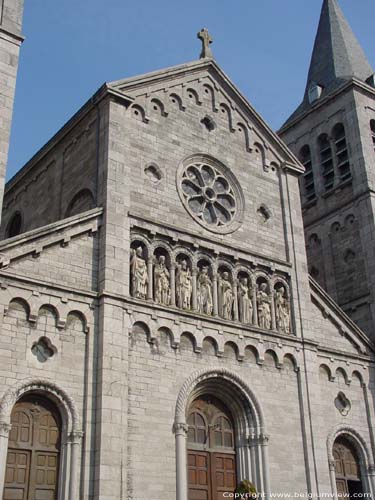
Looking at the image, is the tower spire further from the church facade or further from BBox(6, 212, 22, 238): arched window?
BBox(6, 212, 22, 238): arched window

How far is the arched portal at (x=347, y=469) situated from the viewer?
2042 centimetres

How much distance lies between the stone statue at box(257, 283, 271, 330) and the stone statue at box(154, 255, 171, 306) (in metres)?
3.28

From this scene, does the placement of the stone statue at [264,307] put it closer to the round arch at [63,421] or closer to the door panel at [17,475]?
the round arch at [63,421]

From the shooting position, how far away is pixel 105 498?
1490cm

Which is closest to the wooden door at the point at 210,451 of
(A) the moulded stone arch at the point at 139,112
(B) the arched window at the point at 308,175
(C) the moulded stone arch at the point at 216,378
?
(C) the moulded stone arch at the point at 216,378

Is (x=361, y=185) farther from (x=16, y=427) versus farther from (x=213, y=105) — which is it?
(x=16, y=427)

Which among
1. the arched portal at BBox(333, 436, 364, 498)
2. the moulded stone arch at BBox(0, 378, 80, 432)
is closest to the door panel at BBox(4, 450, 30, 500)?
the moulded stone arch at BBox(0, 378, 80, 432)

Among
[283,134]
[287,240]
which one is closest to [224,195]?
[287,240]

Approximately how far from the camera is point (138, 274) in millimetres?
18047

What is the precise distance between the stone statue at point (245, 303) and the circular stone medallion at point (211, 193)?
5.60 feet

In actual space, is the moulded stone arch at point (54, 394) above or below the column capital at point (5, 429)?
above

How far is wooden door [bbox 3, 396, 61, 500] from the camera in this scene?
14742mm

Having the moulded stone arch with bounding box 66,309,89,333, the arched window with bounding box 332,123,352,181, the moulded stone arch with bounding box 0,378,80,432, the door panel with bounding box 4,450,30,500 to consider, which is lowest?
the door panel with bounding box 4,450,30,500

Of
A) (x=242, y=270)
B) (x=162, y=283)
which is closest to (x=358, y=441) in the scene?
(x=242, y=270)
